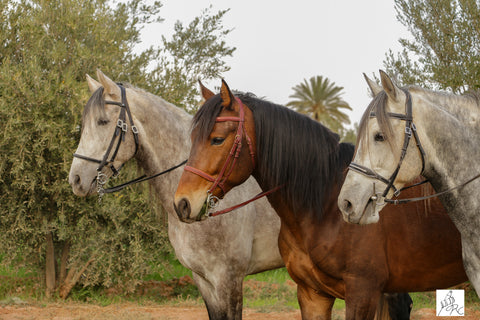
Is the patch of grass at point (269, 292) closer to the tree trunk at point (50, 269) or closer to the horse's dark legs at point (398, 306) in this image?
the horse's dark legs at point (398, 306)

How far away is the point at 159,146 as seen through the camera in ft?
15.9

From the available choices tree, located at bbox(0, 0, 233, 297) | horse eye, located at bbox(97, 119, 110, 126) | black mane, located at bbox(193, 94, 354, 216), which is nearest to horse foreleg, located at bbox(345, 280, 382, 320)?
black mane, located at bbox(193, 94, 354, 216)

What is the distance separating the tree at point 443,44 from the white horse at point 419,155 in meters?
5.38

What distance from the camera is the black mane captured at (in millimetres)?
3664

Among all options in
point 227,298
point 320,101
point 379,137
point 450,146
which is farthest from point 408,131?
point 320,101

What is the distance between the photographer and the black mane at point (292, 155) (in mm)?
3664

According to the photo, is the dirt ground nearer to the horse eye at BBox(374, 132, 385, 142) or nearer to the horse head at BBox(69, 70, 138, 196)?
the horse head at BBox(69, 70, 138, 196)

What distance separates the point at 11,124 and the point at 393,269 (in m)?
6.51

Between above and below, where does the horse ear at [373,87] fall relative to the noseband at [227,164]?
above

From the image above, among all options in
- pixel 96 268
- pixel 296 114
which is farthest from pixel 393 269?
pixel 96 268

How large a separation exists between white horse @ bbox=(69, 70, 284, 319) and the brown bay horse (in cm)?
91

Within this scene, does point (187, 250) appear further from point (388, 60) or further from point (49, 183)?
point (388, 60)

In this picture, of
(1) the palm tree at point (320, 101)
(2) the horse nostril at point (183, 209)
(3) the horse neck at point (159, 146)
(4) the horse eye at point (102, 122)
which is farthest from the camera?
(1) the palm tree at point (320, 101)

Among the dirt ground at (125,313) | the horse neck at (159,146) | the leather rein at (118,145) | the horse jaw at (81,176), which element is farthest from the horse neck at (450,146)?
the dirt ground at (125,313)
